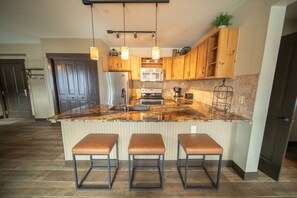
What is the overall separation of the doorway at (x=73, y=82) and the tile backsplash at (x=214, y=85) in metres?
1.37

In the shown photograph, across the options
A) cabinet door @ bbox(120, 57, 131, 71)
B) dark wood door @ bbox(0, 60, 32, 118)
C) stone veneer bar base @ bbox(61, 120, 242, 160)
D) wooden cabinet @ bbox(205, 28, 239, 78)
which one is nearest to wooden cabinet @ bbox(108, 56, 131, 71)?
cabinet door @ bbox(120, 57, 131, 71)

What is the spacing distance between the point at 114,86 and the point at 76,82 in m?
1.28

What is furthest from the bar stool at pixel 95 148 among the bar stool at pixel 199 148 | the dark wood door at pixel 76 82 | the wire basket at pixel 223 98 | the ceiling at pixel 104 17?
the dark wood door at pixel 76 82

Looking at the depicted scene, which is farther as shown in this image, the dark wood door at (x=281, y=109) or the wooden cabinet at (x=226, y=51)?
the wooden cabinet at (x=226, y=51)

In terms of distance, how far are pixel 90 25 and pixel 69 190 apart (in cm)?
293

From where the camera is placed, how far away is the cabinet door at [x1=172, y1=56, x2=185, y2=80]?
3623 millimetres

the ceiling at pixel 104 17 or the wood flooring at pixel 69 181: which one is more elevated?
the ceiling at pixel 104 17

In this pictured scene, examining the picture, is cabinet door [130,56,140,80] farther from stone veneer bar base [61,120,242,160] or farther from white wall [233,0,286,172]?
white wall [233,0,286,172]

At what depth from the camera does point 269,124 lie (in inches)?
71.0

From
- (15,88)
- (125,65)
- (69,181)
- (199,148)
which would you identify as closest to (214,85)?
(199,148)

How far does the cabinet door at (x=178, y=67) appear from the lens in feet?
11.9

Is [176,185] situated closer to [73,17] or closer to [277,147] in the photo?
[277,147]

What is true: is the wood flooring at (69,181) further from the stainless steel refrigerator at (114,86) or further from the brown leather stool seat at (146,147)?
the stainless steel refrigerator at (114,86)

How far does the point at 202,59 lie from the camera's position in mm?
2340
